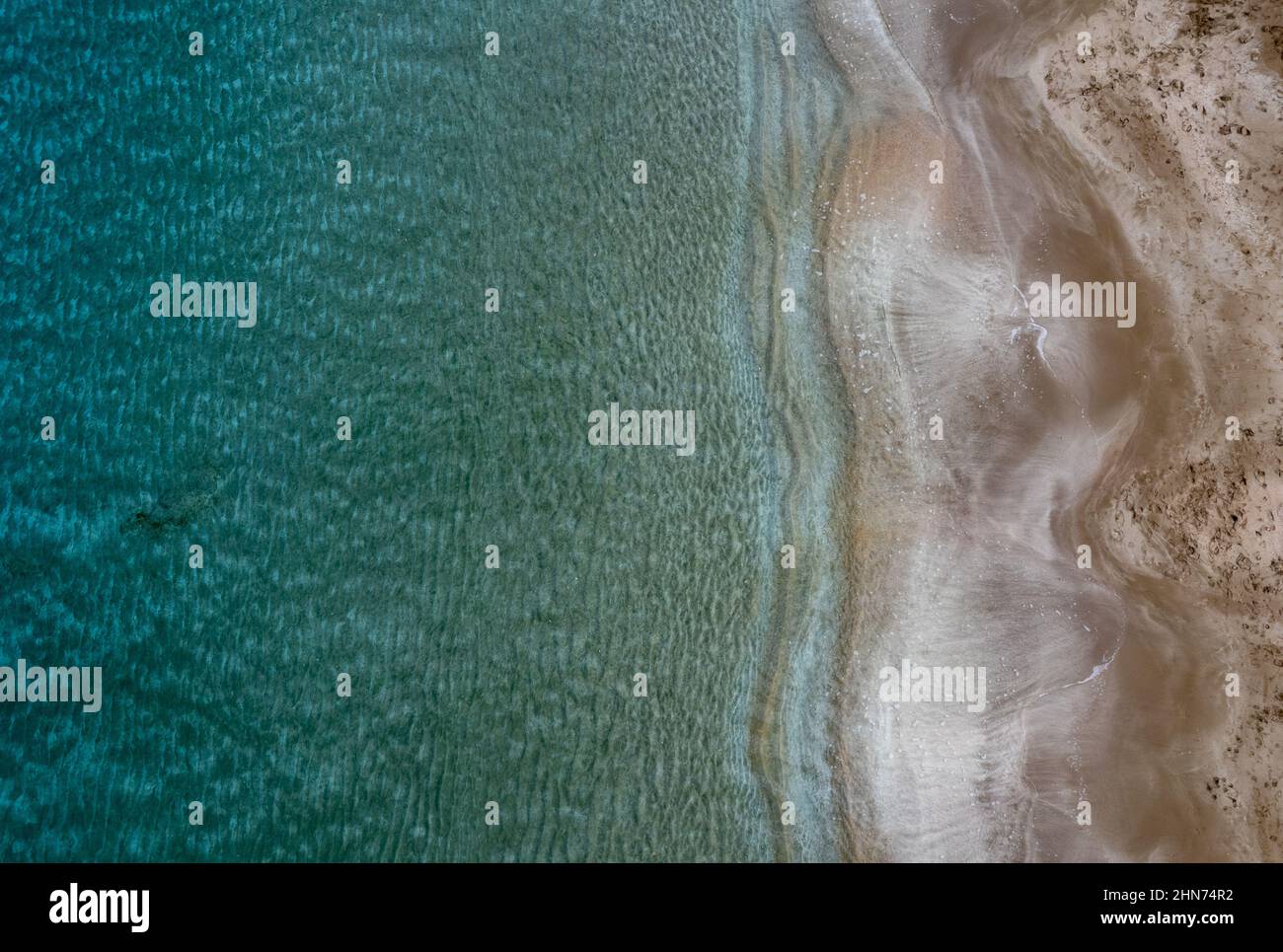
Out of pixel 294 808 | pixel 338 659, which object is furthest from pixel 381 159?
pixel 294 808

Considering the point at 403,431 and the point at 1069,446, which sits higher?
the point at 403,431

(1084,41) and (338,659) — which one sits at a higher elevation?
(1084,41)
